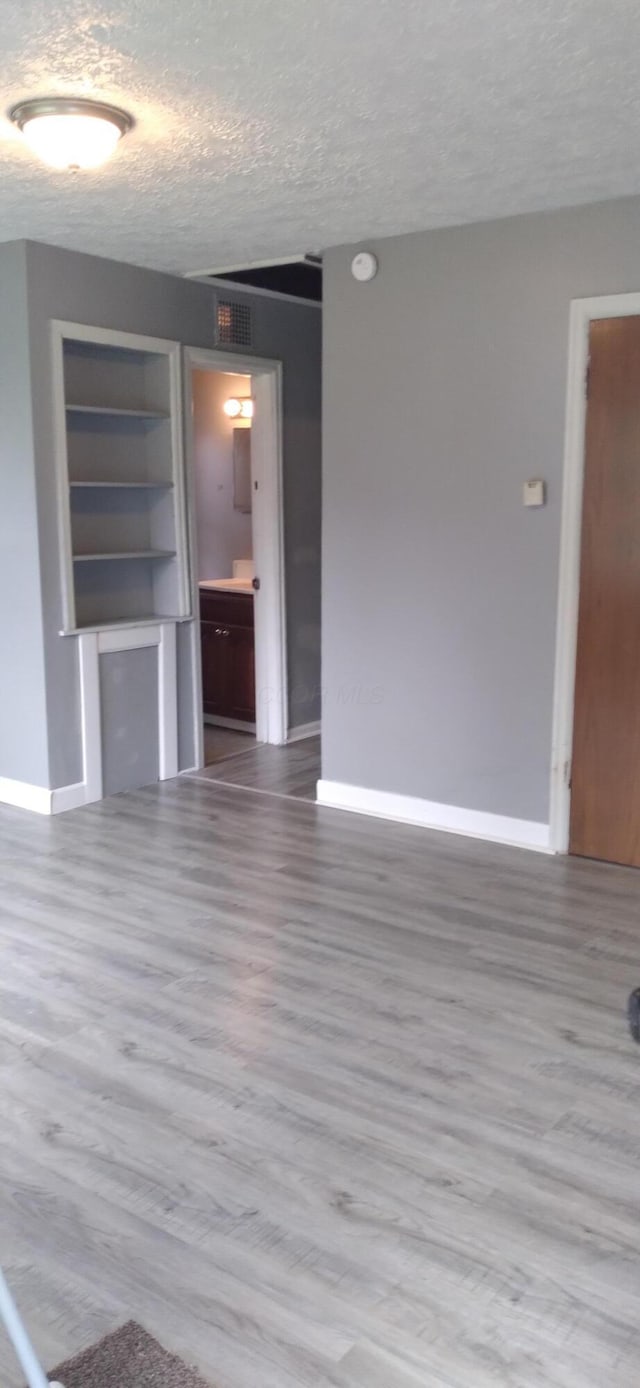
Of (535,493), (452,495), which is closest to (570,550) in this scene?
(535,493)

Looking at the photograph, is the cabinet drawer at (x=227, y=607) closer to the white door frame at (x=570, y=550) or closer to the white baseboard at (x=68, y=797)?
the white baseboard at (x=68, y=797)

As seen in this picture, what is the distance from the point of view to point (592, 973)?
3.24m

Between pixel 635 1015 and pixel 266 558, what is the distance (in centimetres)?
373

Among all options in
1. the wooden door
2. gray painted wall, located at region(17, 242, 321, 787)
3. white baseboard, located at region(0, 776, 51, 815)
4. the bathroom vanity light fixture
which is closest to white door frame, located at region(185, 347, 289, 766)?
gray painted wall, located at region(17, 242, 321, 787)

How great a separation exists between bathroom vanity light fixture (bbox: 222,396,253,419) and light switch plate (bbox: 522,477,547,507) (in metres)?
3.27

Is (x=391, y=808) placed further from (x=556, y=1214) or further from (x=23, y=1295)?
(x=23, y=1295)

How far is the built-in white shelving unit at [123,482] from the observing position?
493 cm

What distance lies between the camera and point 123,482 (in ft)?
16.5

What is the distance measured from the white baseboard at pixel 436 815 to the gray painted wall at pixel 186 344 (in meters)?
1.02

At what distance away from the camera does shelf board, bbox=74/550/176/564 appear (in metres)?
4.87

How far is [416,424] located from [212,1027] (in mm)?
2651

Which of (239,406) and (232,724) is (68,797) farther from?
(239,406)

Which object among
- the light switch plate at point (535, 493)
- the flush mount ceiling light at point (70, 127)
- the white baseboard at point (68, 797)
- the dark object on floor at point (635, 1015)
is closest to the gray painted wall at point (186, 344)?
the white baseboard at point (68, 797)

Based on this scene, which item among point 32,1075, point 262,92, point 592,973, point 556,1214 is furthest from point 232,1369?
point 262,92
